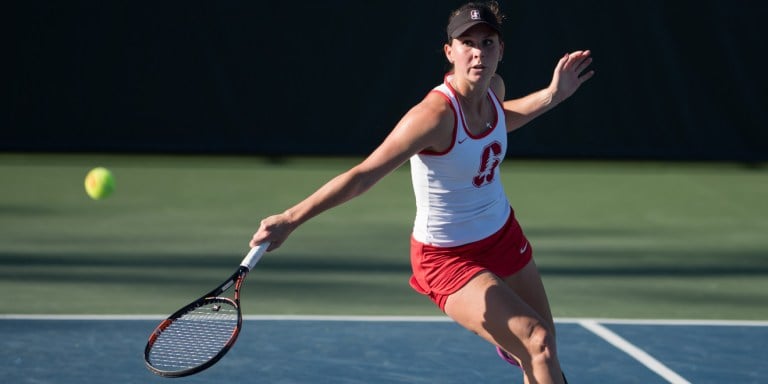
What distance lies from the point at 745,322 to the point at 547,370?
286 centimetres

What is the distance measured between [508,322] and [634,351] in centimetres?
200

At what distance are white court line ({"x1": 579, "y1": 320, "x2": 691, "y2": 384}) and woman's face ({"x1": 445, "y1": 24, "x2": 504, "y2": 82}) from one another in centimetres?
180

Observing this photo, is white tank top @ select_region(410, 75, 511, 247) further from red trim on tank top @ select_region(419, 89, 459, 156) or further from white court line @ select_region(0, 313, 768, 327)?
white court line @ select_region(0, 313, 768, 327)

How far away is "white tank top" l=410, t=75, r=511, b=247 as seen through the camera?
4.04 meters

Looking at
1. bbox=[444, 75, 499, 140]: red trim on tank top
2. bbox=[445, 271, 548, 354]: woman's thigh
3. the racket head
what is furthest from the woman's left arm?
the racket head

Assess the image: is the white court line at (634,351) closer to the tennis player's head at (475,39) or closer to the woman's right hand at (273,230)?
the tennis player's head at (475,39)

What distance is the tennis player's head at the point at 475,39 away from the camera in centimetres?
407

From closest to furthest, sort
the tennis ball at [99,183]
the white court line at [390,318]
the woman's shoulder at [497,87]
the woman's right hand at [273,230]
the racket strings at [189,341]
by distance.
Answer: the woman's right hand at [273,230], the racket strings at [189,341], the woman's shoulder at [497,87], the white court line at [390,318], the tennis ball at [99,183]

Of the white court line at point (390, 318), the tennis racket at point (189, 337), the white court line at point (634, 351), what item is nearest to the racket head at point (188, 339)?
the tennis racket at point (189, 337)

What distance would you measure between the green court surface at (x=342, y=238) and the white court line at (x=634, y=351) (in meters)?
0.33

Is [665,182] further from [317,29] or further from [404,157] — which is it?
[404,157]

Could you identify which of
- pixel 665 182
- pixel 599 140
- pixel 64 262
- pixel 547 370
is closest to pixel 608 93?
pixel 599 140

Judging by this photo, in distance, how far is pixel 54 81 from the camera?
13344 millimetres

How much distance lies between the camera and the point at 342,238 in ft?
29.1
